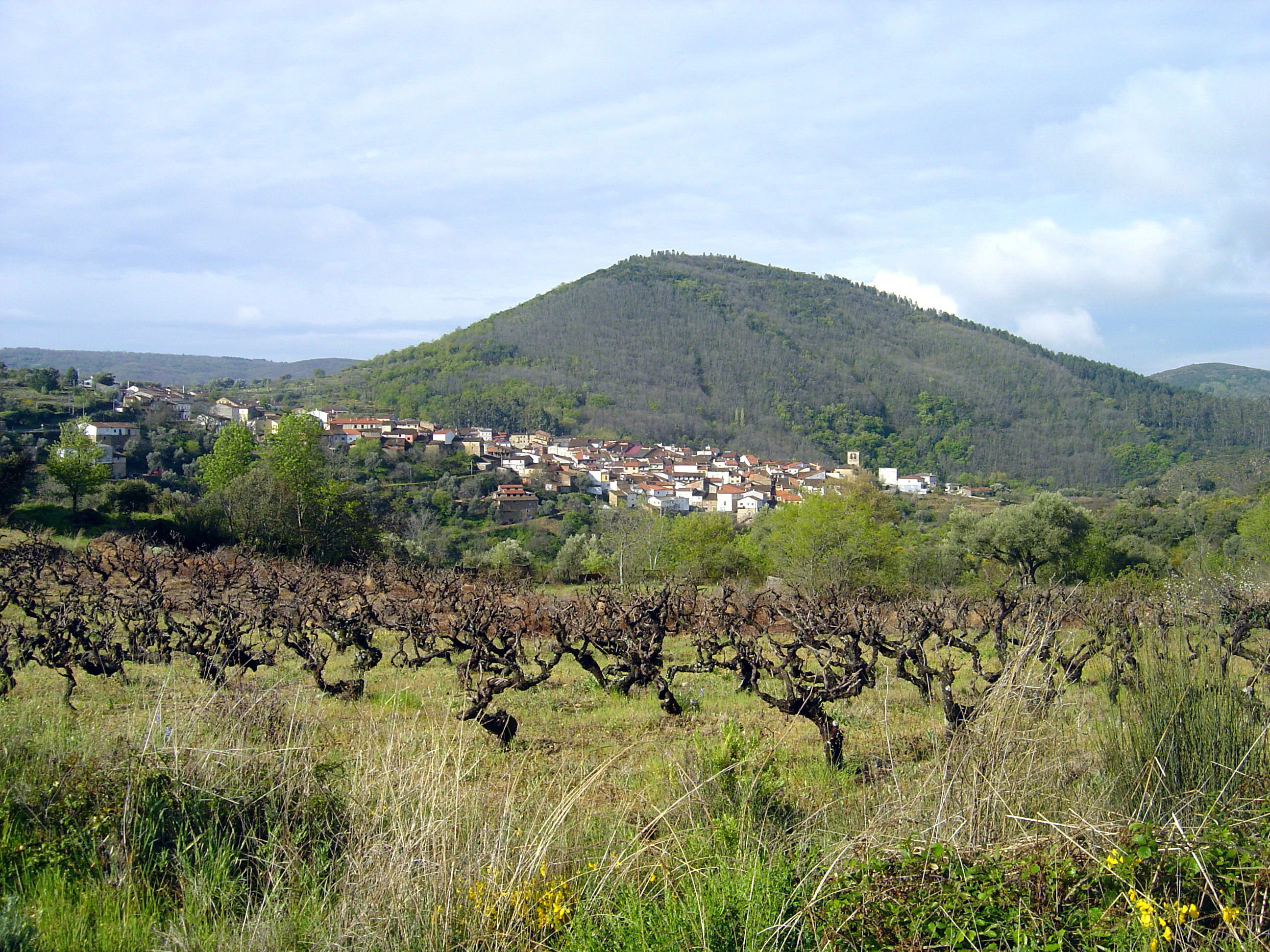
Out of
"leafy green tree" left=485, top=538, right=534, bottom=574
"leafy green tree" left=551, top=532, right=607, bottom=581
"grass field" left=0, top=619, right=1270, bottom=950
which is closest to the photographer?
"grass field" left=0, top=619, right=1270, bottom=950

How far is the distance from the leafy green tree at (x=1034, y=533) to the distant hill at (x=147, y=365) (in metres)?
136

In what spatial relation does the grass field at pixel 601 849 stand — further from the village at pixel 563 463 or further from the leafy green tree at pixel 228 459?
the village at pixel 563 463

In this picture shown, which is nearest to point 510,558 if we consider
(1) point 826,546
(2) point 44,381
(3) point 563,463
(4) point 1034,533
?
(1) point 826,546

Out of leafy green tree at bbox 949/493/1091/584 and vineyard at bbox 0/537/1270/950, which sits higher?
vineyard at bbox 0/537/1270/950

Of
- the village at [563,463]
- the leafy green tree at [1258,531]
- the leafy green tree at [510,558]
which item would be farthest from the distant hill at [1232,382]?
the leafy green tree at [510,558]

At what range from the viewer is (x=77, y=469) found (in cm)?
2903

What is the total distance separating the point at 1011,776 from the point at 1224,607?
10.0 metres

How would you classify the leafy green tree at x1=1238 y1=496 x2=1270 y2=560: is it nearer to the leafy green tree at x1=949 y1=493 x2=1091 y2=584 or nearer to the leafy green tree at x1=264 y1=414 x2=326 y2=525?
the leafy green tree at x1=949 y1=493 x2=1091 y2=584

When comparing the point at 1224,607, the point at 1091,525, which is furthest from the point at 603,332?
the point at 1224,607

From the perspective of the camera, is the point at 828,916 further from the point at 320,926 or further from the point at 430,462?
the point at 430,462

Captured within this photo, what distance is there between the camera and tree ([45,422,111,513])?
28766 millimetres

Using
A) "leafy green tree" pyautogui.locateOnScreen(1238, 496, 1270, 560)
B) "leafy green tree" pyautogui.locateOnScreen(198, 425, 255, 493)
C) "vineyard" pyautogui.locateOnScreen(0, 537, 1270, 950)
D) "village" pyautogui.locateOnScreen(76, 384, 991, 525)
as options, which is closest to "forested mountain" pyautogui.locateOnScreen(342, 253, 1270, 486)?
"village" pyautogui.locateOnScreen(76, 384, 991, 525)

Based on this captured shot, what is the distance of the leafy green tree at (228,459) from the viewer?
32344 mm

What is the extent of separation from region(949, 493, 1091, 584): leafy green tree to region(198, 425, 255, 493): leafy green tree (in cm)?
3103
